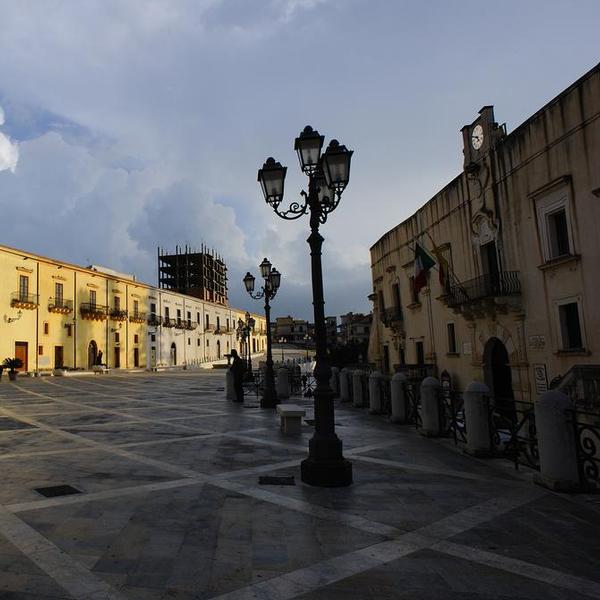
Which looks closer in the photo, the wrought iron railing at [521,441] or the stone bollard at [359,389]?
the wrought iron railing at [521,441]

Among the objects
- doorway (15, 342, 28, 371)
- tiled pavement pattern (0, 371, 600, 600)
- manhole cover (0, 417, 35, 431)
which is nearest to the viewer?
tiled pavement pattern (0, 371, 600, 600)

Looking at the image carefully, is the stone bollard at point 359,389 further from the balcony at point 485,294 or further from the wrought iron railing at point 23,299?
the wrought iron railing at point 23,299

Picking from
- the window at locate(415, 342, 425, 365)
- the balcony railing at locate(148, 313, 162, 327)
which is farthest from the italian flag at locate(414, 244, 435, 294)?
the balcony railing at locate(148, 313, 162, 327)

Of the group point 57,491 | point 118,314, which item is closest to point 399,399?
point 57,491

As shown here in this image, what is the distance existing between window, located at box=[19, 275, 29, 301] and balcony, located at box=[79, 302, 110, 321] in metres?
5.71

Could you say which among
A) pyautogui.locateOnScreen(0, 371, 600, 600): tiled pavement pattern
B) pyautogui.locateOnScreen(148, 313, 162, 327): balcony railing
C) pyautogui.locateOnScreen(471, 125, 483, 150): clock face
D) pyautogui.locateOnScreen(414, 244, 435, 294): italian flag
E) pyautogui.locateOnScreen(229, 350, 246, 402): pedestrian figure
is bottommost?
pyautogui.locateOnScreen(0, 371, 600, 600): tiled pavement pattern

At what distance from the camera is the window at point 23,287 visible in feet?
111

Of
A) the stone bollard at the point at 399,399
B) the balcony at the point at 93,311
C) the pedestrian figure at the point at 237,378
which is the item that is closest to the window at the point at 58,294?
the balcony at the point at 93,311

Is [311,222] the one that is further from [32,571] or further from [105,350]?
[105,350]

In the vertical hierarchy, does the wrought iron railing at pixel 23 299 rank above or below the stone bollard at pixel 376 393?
above

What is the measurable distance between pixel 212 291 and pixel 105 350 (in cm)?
3836

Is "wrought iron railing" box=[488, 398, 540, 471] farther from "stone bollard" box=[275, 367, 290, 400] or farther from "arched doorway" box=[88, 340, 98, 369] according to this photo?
"arched doorway" box=[88, 340, 98, 369]

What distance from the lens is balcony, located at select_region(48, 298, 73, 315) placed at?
119 feet

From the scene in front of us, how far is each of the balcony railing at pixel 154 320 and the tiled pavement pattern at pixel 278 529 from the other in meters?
43.7
